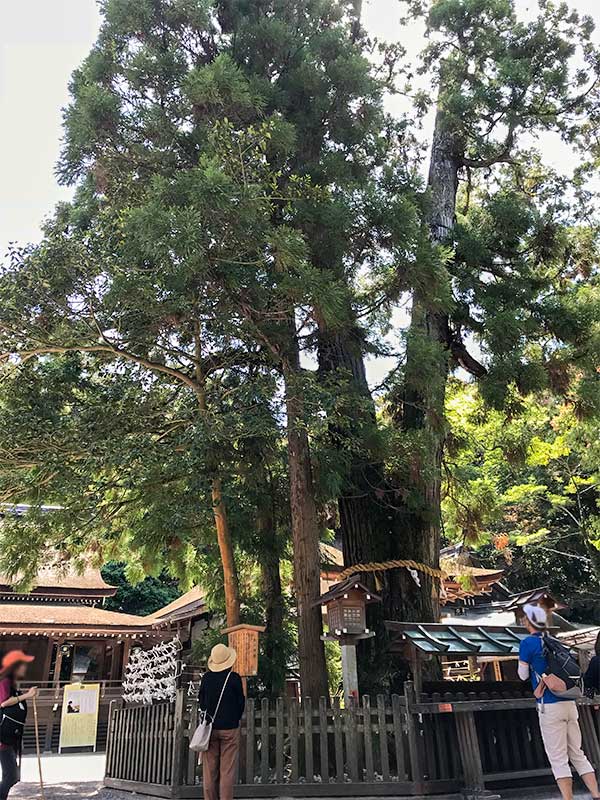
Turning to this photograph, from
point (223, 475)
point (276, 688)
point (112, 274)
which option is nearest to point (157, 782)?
point (276, 688)

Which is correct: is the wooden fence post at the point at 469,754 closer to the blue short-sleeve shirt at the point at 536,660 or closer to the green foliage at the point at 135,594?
the blue short-sleeve shirt at the point at 536,660

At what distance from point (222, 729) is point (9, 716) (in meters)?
1.83

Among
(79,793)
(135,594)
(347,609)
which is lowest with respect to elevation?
(79,793)

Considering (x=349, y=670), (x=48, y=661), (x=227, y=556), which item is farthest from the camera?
(x=48, y=661)

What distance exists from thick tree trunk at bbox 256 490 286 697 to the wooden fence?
5.93ft

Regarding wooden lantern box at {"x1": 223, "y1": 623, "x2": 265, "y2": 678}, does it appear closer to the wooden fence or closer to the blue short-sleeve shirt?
the wooden fence

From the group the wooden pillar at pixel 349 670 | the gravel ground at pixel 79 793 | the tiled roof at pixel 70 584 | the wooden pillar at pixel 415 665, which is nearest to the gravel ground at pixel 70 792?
the gravel ground at pixel 79 793

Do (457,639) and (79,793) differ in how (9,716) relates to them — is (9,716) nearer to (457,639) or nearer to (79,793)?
(79,793)

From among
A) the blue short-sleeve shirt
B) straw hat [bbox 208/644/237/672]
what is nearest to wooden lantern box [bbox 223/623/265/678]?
straw hat [bbox 208/644/237/672]

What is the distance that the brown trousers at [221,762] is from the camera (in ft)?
14.8

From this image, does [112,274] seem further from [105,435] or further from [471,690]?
[471,690]

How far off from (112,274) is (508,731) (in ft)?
19.1

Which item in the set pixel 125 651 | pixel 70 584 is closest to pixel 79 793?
pixel 70 584

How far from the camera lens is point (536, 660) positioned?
4.31 meters
